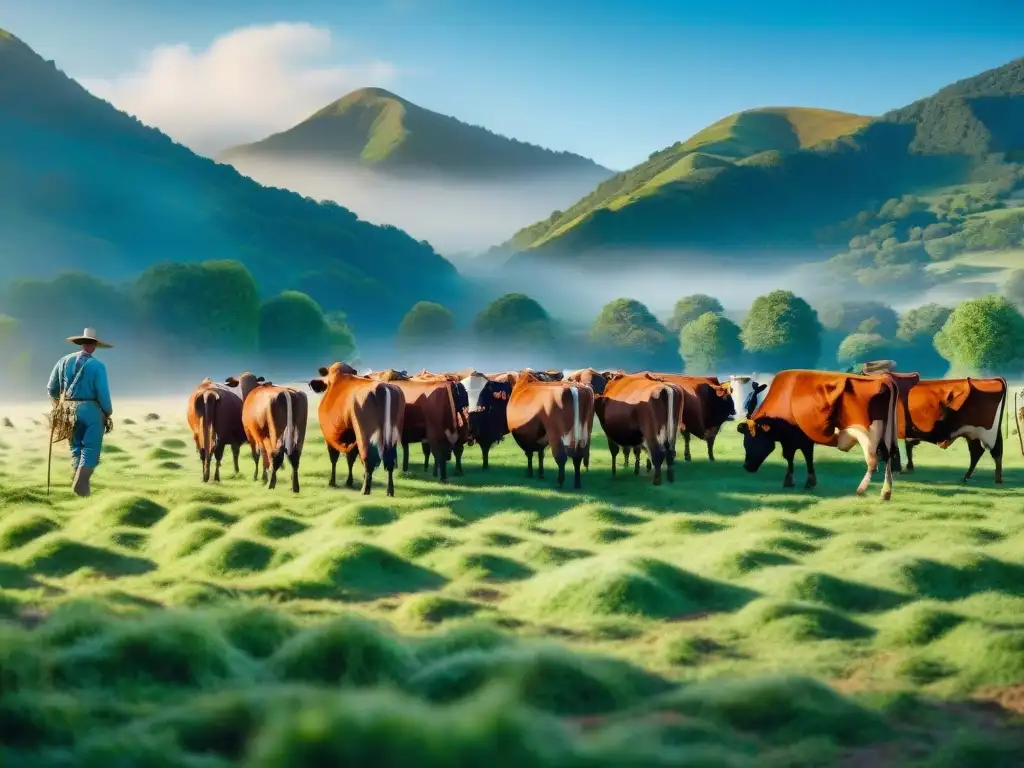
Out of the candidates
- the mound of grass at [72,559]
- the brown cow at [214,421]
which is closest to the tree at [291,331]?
the brown cow at [214,421]

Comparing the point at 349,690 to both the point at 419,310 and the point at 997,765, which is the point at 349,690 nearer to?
the point at 997,765

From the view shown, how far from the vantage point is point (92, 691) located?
330 inches

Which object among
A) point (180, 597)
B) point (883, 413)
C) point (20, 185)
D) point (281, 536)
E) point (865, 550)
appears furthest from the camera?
point (20, 185)

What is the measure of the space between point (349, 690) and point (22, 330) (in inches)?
4288

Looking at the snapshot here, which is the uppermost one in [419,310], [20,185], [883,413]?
[20,185]

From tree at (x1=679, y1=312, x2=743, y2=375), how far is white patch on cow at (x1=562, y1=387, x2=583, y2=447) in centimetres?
12494

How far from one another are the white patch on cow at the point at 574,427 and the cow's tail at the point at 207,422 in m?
8.43

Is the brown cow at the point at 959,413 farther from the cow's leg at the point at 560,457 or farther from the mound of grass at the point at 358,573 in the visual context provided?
the mound of grass at the point at 358,573

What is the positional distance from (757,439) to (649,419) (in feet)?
8.53

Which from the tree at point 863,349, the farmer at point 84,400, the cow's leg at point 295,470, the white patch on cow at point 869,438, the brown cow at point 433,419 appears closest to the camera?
the farmer at point 84,400

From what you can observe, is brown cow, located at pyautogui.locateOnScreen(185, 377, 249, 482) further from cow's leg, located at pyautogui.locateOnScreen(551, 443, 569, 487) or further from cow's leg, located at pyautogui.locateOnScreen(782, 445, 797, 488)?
cow's leg, located at pyautogui.locateOnScreen(782, 445, 797, 488)

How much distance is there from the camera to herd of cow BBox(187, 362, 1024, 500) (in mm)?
20938

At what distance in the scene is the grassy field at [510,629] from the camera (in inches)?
280

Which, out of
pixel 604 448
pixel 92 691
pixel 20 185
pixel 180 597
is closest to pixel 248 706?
pixel 92 691
